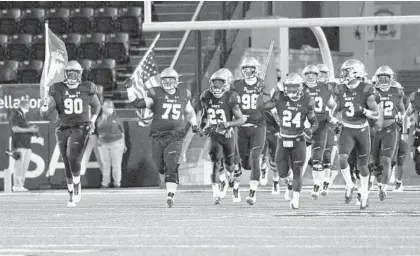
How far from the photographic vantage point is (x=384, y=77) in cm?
1980

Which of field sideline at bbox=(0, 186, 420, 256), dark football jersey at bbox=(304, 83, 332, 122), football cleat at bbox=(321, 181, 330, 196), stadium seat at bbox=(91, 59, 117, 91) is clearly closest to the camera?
field sideline at bbox=(0, 186, 420, 256)

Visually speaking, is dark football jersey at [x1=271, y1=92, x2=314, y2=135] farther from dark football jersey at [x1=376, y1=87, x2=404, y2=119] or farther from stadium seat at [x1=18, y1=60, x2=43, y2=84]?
stadium seat at [x1=18, y1=60, x2=43, y2=84]

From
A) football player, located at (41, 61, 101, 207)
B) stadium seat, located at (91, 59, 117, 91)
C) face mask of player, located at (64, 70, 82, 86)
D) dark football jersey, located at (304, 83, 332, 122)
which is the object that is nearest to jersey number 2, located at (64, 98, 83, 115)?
football player, located at (41, 61, 101, 207)

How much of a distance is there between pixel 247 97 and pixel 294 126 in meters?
2.11

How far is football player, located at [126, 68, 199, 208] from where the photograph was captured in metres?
18.4

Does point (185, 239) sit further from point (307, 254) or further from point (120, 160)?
point (120, 160)

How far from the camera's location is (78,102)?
18.7 meters

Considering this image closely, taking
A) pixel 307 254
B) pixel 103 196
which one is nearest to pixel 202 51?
pixel 103 196

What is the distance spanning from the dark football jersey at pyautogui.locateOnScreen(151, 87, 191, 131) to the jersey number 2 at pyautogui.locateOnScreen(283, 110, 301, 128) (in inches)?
61.7

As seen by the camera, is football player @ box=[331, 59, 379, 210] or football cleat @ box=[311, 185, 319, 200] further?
football cleat @ box=[311, 185, 319, 200]

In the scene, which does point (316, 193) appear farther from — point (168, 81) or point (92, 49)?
point (92, 49)

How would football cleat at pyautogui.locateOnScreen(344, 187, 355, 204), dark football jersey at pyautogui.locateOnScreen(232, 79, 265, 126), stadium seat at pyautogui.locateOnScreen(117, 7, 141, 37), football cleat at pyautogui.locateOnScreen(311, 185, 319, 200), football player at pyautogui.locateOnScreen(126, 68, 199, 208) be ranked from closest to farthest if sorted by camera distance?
football player at pyautogui.locateOnScreen(126, 68, 199, 208) → football cleat at pyautogui.locateOnScreen(344, 187, 355, 204) → dark football jersey at pyautogui.locateOnScreen(232, 79, 265, 126) → football cleat at pyautogui.locateOnScreen(311, 185, 319, 200) → stadium seat at pyautogui.locateOnScreen(117, 7, 141, 37)

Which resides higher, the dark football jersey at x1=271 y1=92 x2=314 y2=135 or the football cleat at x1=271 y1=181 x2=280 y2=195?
the dark football jersey at x1=271 y1=92 x2=314 y2=135

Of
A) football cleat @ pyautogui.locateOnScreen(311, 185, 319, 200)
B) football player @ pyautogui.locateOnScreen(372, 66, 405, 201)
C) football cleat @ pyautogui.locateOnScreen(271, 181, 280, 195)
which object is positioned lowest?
football cleat @ pyautogui.locateOnScreen(271, 181, 280, 195)
